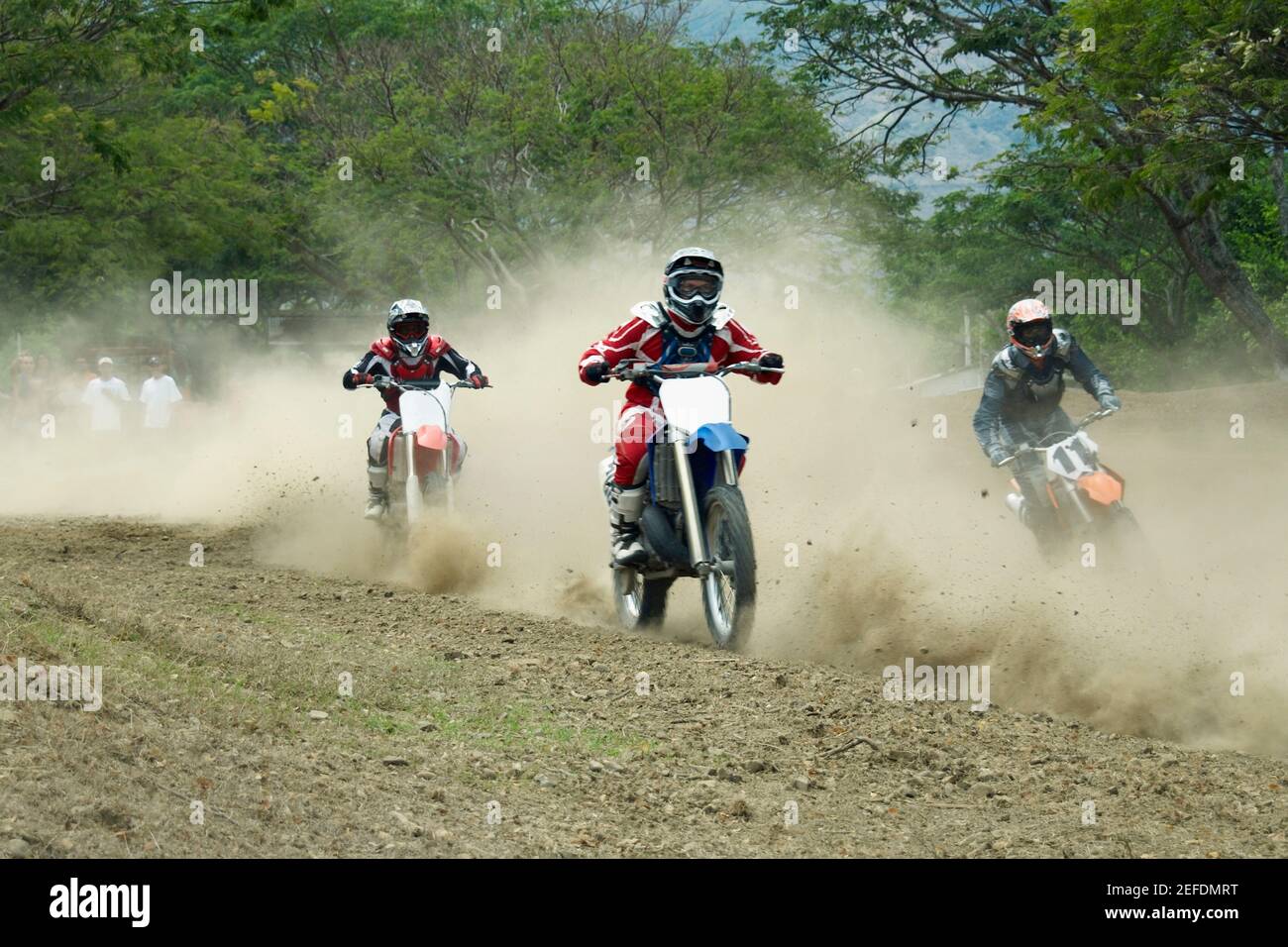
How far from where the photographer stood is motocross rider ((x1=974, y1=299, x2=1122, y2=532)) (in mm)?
11508

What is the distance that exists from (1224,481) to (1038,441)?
899cm

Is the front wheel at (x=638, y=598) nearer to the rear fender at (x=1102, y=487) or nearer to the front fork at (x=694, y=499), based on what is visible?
the front fork at (x=694, y=499)

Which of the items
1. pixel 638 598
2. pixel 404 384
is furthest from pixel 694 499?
pixel 404 384

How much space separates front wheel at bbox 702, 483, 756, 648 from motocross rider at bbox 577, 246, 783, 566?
62 cm

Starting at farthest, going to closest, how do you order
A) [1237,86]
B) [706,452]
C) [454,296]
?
[454,296]
[1237,86]
[706,452]

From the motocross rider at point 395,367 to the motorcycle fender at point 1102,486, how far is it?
18.4ft

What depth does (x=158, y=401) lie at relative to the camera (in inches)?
1059

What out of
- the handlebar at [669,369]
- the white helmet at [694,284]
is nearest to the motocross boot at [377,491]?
the handlebar at [669,369]

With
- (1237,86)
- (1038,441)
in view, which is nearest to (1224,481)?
(1237,86)

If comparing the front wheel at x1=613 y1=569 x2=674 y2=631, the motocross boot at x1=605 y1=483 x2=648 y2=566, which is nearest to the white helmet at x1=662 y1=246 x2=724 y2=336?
the motocross boot at x1=605 y1=483 x2=648 y2=566

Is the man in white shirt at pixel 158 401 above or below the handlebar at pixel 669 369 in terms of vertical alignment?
above

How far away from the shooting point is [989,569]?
10.7 m

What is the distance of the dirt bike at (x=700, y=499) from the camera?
29.8 ft
